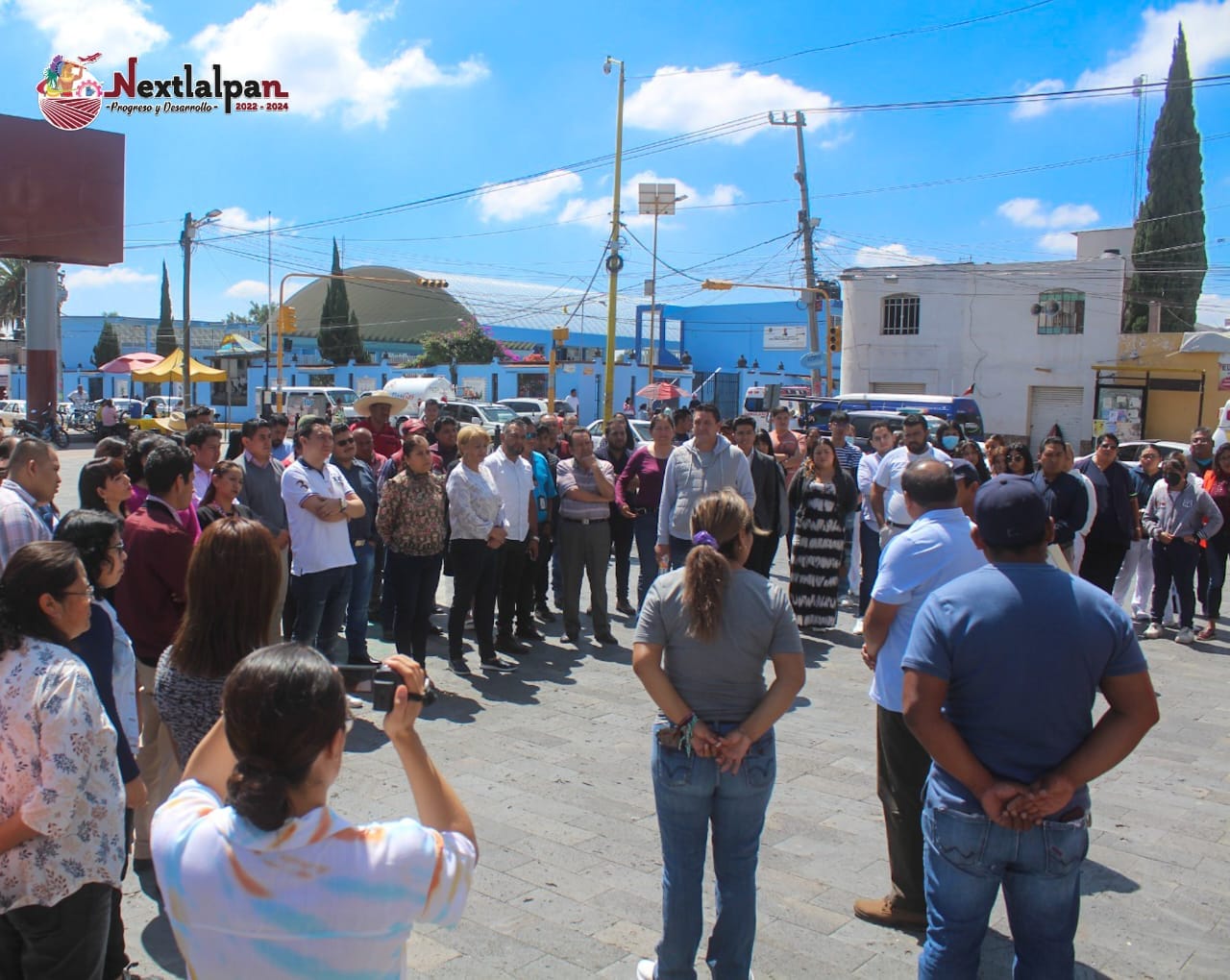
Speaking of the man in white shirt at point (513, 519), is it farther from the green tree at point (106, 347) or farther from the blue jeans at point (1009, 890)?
the green tree at point (106, 347)

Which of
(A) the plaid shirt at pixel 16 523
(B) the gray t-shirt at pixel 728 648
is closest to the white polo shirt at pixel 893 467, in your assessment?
(B) the gray t-shirt at pixel 728 648

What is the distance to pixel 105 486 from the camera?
495cm

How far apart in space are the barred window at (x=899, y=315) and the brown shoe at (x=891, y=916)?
34.6 metres

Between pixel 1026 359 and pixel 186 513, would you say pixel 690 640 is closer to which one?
pixel 186 513

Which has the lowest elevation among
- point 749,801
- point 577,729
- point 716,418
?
point 577,729

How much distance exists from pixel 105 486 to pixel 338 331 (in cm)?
6466

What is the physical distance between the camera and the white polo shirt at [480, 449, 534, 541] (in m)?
7.80

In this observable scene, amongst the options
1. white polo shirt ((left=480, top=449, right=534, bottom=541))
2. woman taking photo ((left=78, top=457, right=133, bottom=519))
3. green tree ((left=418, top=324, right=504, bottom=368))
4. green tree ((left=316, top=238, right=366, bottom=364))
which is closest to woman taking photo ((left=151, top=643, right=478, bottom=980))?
woman taking photo ((left=78, top=457, right=133, bottom=519))

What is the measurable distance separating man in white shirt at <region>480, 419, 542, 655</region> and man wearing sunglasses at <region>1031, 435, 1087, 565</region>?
161 inches

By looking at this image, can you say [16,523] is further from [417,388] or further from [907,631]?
[417,388]

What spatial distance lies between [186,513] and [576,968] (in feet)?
9.07

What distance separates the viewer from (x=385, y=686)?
76.8 inches

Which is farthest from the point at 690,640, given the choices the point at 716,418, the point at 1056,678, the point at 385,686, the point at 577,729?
the point at 716,418

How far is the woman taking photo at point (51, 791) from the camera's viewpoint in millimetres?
2539
